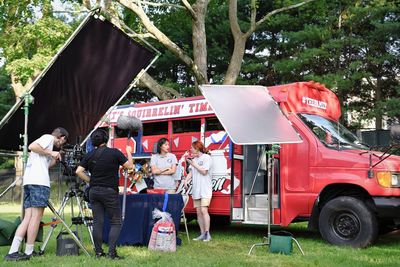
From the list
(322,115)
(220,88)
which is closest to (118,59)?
(220,88)

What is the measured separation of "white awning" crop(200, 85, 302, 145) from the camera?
7.17 meters

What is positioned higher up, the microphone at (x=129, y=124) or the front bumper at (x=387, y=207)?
the microphone at (x=129, y=124)

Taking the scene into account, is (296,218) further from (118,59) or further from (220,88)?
(118,59)

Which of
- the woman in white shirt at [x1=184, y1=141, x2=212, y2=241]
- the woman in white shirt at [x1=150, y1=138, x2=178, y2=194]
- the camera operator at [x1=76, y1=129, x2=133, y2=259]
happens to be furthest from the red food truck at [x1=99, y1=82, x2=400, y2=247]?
the camera operator at [x1=76, y1=129, x2=133, y2=259]

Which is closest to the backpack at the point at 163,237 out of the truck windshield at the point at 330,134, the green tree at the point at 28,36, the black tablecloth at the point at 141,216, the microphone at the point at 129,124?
the black tablecloth at the point at 141,216

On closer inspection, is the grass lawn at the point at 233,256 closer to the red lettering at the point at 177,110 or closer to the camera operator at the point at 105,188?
the camera operator at the point at 105,188

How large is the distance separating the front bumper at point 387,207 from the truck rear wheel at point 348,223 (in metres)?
0.19

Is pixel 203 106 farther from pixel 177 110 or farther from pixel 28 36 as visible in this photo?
pixel 28 36

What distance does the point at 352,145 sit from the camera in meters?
8.78

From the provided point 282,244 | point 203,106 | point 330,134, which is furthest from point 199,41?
point 282,244

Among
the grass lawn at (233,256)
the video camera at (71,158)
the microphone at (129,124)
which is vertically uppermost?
the microphone at (129,124)

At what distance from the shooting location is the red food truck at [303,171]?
26.0 ft

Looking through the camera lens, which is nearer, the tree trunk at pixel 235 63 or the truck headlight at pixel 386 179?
the truck headlight at pixel 386 179

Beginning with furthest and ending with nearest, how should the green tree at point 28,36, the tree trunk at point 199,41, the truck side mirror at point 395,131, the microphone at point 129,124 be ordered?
the tree trunk at point 199,41
the green tree at point 28,36
the microphone at point 129,124
the truck side mirror at point 395,131
